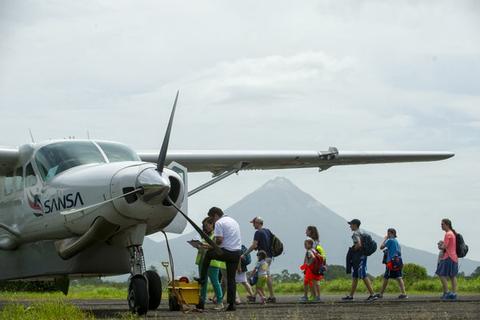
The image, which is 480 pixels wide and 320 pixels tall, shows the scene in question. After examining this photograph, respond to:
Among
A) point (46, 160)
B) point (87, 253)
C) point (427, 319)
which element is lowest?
point (427, 319)

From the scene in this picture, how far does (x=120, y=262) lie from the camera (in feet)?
51.0

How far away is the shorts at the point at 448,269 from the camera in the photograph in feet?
62.4

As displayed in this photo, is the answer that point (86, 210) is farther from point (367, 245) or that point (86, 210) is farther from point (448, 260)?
point (448, 260)

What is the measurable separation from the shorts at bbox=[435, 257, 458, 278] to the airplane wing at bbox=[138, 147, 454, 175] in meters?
4.93

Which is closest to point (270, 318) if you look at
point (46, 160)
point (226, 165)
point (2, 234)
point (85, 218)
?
point (85, 218)

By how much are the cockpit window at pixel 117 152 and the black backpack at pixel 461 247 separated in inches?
272

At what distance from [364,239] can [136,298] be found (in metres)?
6.77

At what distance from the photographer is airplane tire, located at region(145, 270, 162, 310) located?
583 inches

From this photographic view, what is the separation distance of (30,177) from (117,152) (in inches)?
72.7

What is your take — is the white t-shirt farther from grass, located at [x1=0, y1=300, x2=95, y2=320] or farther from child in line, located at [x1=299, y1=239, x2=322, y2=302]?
child in line, located at [x1=299, y1=239, x2=322, y2=302]

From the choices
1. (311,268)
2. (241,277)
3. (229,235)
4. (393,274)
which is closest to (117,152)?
(229,235)

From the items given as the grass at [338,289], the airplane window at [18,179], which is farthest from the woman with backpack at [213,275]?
the grass at [338,289]

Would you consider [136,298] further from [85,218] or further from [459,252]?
[459,252]

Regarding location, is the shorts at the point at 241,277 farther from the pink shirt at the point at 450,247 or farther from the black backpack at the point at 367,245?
the pink shirt at the point at 450,247
